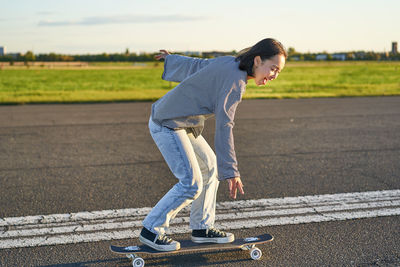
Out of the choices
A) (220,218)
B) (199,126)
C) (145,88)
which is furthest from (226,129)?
(145,88)

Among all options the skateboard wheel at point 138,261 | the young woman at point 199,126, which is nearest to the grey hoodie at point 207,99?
the young woman at point 199,126

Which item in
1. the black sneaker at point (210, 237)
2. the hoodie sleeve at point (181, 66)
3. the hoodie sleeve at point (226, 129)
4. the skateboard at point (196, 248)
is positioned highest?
the hoodie sleeve at point (181, 66)

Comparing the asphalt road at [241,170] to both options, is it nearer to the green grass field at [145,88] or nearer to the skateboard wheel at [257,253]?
the skateboard wheel at [257,253]

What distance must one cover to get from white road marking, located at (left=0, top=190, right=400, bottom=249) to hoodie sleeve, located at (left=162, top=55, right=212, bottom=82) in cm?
143

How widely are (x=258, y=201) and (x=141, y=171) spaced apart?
6.62 ft

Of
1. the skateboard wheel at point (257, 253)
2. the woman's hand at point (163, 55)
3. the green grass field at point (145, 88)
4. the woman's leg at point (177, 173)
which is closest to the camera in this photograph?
the woman's leg at point (177, 173)

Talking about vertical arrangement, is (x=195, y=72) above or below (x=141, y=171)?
above

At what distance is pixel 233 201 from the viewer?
511cm

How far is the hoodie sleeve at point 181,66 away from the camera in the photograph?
349 cm

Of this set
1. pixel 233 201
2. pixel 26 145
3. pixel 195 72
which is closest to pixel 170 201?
pixel 195 72

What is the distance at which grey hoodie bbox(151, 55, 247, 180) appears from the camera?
3068 millimetres

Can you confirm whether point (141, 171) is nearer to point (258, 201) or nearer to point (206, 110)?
point (258, 201)

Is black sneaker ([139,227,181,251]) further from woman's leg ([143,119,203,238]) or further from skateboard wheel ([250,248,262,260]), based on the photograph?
skateboard wheel ([250,248,262,260])

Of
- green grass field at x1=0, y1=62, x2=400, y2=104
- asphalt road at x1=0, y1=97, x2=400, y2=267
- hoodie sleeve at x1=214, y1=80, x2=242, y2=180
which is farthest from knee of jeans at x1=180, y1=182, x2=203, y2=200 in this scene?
green grass field at x1=0, y1=62, x2=400, y2=104
